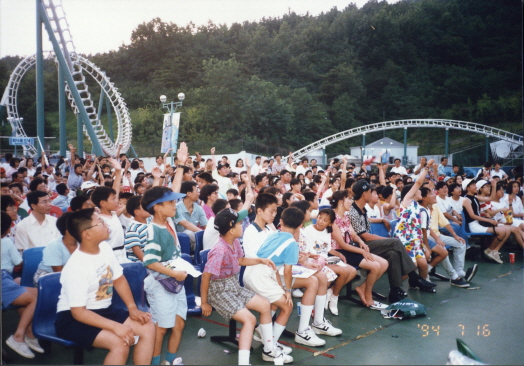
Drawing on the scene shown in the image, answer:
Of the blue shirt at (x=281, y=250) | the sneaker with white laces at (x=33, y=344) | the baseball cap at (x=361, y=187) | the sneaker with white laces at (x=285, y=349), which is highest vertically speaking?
the baseball cap at (x=361, y=187)

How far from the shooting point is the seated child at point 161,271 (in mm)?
3094

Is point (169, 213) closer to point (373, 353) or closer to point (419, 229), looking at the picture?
point (373, 353)

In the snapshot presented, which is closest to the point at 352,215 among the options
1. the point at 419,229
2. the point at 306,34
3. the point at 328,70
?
the point at 419,229

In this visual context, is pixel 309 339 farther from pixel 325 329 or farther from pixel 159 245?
pixel 159 245

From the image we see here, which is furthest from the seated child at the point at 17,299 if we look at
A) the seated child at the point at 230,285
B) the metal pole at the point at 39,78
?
the metal pole at the point at 39,78

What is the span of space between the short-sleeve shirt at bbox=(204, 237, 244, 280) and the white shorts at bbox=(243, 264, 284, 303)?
212 mm

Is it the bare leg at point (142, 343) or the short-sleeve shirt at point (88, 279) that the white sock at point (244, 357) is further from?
the short-sleeve shirt at point (88, 279)

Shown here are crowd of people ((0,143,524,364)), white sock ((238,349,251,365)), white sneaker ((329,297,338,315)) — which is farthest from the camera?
→ white sneaker ((329,297,338,315))

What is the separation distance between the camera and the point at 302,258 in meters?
4.37

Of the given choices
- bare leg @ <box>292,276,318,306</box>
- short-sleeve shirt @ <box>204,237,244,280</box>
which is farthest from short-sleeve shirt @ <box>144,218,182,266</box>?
bare leg @ <box>292,276,318,306</box>

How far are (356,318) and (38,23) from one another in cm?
1463

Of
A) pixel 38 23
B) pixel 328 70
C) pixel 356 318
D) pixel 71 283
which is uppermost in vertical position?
pixel 328 70

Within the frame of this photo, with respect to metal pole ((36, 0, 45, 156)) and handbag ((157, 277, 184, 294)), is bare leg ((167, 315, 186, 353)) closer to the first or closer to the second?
handbag ((157, 277, 184, 294))

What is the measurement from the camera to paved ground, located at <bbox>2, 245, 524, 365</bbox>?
372 centimetres
